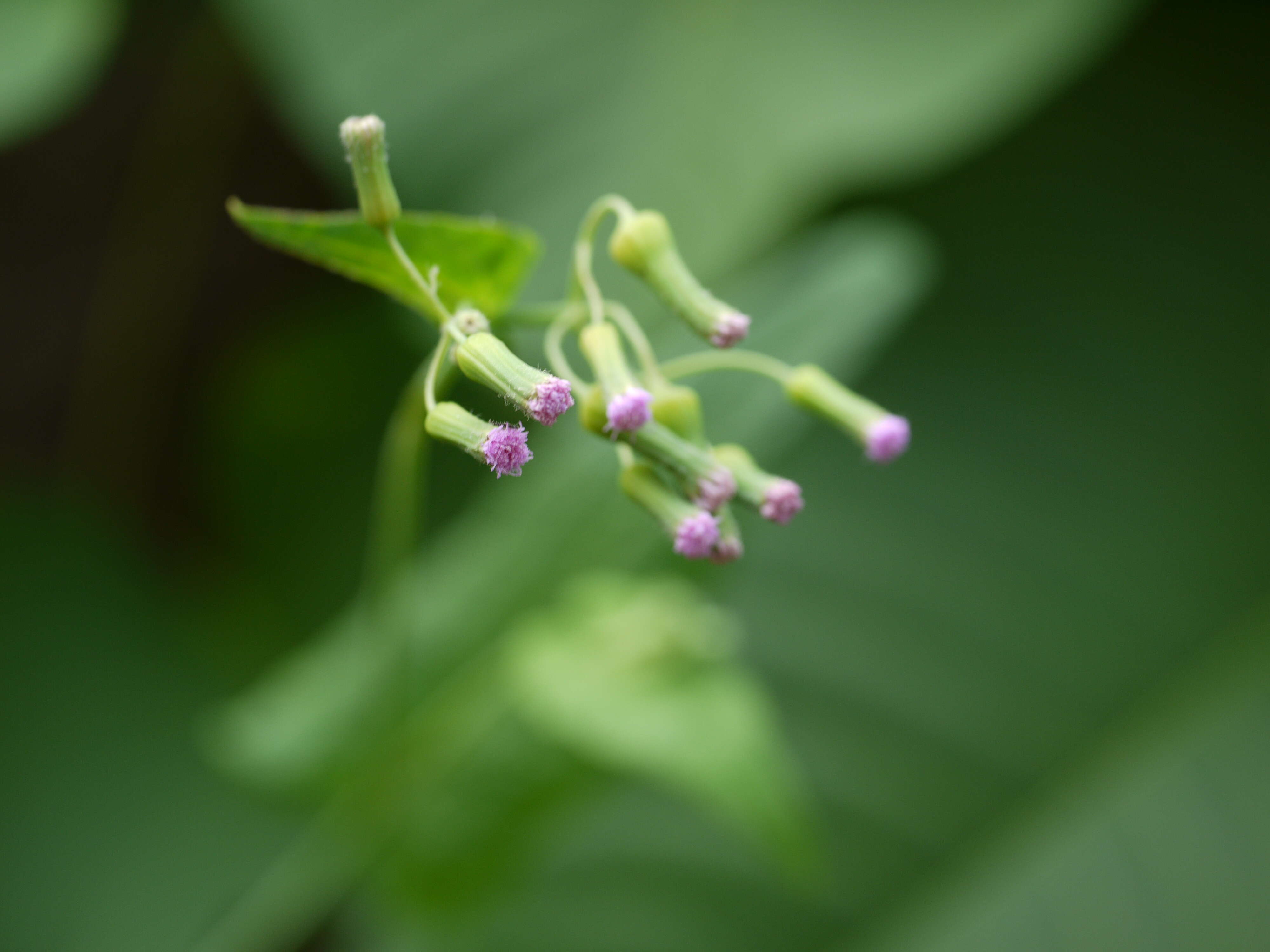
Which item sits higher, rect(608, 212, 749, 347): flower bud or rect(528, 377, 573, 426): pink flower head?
rect(608, 212, 749, 347): flower bud

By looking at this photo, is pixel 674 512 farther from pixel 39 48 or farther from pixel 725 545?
pixel 39 48

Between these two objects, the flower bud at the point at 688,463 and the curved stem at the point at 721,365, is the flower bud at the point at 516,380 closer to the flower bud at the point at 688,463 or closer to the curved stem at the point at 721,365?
the flower bud at the point at 688,463

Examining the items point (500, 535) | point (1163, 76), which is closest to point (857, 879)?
point (500, 535)

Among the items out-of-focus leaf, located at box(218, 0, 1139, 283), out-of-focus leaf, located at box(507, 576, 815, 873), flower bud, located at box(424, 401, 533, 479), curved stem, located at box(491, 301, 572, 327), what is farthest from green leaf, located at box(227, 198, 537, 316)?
out-of-focus leaf, located at box(218, 0, 1139, 283)

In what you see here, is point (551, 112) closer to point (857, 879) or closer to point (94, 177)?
point (94, 177)

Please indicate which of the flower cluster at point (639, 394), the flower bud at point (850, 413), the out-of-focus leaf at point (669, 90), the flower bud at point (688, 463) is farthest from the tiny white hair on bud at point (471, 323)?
the out-of-focus leaf at point (669, 90)

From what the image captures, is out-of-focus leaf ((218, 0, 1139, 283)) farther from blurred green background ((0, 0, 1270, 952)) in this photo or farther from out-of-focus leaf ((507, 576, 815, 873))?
out-of-focus leaf ((507, 576, 815, 873))

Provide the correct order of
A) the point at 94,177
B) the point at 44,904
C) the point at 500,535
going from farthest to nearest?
the point at 94,177 < the point at 44,904 < the point at 500,535
